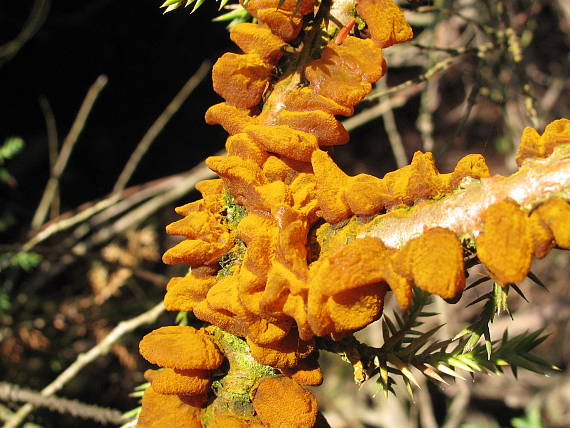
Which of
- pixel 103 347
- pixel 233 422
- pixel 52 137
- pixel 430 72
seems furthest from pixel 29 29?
pixel 233 422

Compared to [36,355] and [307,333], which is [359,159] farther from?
[307,333]

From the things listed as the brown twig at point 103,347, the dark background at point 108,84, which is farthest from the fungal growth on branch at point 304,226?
the dark background at point 108,84

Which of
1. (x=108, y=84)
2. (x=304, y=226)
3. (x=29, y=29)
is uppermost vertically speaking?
(x=29, y=29)

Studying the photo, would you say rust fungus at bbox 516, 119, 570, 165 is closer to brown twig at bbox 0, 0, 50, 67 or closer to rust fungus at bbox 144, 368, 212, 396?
rust fungus at bbox 144, 368, 212, 396

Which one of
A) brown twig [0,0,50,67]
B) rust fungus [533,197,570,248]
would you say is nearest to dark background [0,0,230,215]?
brown twig [0,0,50,67]

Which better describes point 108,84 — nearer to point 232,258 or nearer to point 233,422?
point 232,258

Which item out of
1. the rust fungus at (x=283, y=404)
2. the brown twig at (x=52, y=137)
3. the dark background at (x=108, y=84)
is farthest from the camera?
the dark background at (x=108, y=84)

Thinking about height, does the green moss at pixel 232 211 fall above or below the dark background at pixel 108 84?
above

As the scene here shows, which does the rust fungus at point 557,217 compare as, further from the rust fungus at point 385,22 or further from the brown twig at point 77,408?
the brown twig at point 77,408
